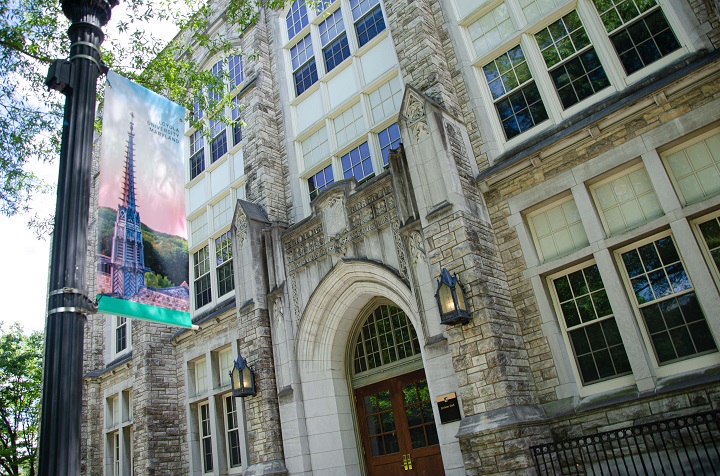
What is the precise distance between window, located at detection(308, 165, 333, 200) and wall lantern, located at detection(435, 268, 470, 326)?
560 centimetres

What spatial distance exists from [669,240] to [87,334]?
1943 centimetres

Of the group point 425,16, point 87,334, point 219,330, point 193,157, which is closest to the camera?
point 425,16

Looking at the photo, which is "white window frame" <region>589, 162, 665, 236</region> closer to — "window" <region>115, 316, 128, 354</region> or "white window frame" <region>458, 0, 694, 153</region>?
"white window frame" <region>458, 0, 694, 153</region>

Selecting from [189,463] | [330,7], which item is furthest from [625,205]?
[189,463]

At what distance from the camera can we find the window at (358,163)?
495 inches

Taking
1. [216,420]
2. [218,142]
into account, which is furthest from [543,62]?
[216,420]

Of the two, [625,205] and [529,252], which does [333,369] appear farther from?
[625,205]

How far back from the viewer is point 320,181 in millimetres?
13766

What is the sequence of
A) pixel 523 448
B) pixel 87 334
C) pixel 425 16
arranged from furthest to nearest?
pixel 87 334 < pixel 425 16 < pixel 523 448

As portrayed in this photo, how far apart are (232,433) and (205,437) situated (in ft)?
3.86

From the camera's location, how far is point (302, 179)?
14078 millimetres

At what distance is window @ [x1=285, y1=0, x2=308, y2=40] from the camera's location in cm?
1549

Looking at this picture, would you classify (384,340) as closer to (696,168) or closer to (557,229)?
(557,229)

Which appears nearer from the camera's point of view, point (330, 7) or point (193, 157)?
point (330, 7)
